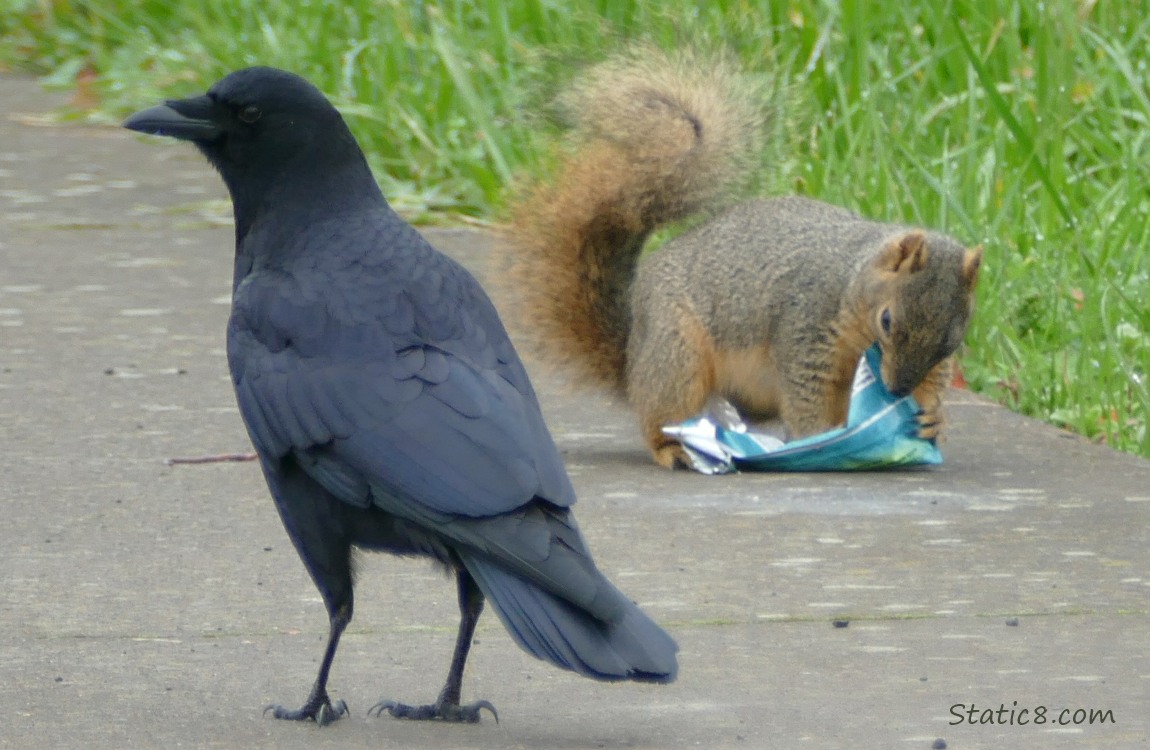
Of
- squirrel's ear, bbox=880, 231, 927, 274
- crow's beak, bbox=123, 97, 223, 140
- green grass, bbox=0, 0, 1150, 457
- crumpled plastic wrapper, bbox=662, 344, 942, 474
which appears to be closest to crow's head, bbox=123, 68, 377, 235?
crow's beak, bbox=123, 97, 223, 140

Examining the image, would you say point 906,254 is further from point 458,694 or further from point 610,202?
point 458,694

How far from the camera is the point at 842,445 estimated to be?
5.42 meters

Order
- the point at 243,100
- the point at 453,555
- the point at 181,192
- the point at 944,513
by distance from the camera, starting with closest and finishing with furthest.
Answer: the point at 453,555 → the point at 243,100 → the point at 944,513 → the point at 181,192

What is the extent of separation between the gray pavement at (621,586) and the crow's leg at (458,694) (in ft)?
0.09

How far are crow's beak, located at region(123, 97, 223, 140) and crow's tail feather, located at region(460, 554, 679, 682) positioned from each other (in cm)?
117

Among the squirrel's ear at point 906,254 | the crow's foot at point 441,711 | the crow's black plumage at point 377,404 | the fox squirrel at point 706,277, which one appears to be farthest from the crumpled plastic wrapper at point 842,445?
the crow's foot at point 441,711

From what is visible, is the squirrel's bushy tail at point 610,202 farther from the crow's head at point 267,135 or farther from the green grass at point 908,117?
the crow's head at point 267,135

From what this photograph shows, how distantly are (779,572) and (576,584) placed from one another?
1294 millimetres

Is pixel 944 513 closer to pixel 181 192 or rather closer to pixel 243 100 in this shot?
pixel 243 100

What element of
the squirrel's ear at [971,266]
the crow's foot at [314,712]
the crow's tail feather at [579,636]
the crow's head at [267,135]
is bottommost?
the crow's foot at [314,712]

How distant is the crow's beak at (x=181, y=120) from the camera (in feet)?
12.6

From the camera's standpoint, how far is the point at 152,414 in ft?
19.0

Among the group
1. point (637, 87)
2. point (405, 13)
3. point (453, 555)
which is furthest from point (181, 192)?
point (453, 555)

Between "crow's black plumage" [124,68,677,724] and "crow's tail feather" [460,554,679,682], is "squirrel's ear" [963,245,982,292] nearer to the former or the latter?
"crow's black plumage" [124,68,677,724]
